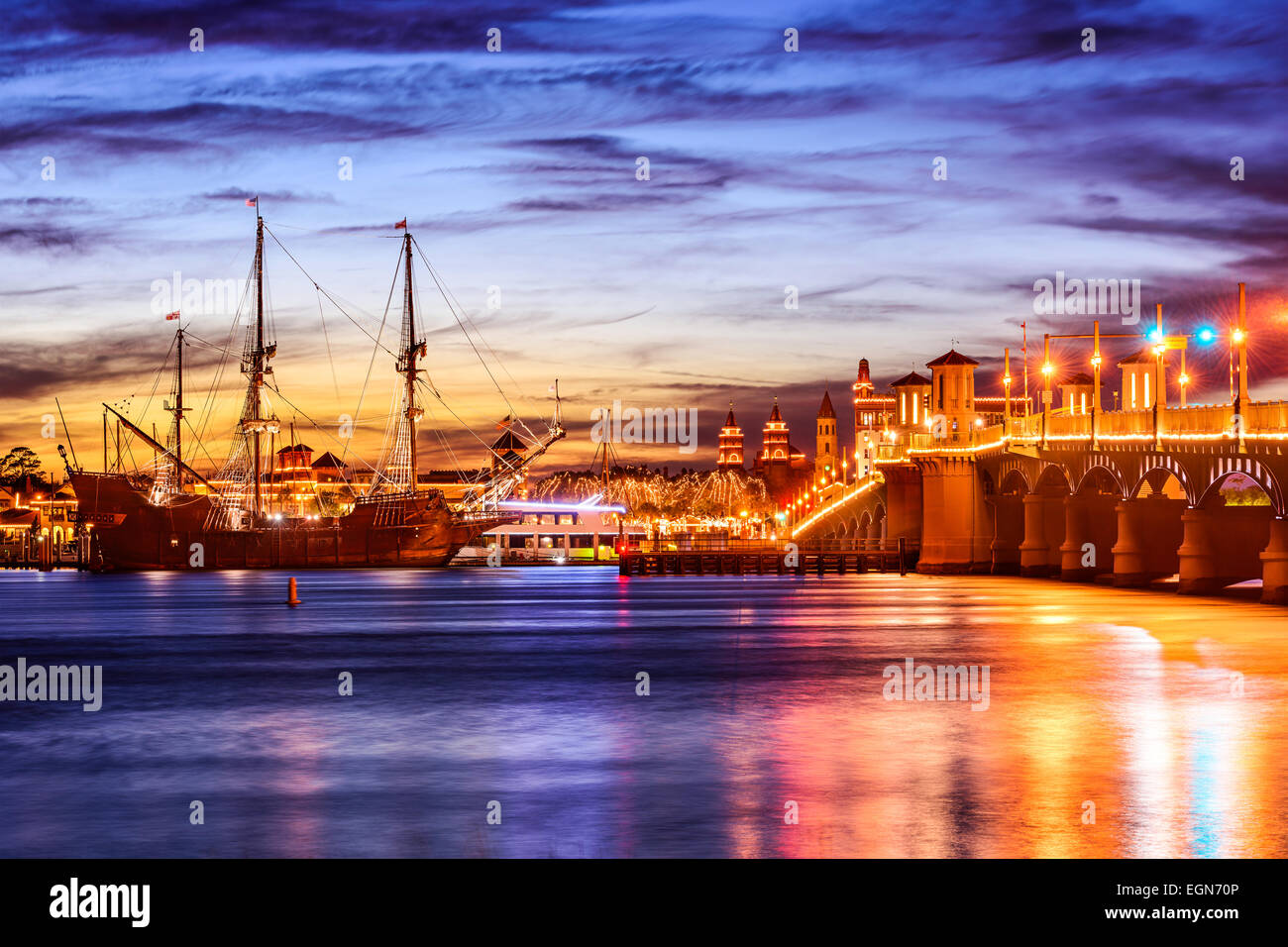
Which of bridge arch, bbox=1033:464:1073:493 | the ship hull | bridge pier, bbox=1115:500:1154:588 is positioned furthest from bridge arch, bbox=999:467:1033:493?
the ship hull

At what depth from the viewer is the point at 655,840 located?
17.0m

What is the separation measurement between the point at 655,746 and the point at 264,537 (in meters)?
150

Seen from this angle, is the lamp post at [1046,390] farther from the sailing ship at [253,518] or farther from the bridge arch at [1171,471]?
the sailing ship at [253,518]

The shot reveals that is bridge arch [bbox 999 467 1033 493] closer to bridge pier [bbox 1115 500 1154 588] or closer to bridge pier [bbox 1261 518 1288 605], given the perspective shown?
bridge pier [bbox 1115 500 1154 588]

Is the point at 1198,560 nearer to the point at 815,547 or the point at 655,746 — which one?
the point at 655,746

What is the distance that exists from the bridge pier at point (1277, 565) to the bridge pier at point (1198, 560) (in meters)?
11.0

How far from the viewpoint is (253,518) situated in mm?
169000

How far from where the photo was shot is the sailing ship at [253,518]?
522 feet

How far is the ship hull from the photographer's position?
16475 cm

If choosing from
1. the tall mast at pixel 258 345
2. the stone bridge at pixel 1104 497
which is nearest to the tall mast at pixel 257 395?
the tall mast at pixel 258 345

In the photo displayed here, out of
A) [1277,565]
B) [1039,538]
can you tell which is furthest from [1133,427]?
[1039,538]

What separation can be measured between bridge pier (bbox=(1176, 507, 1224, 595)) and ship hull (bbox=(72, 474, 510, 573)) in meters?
96.1
